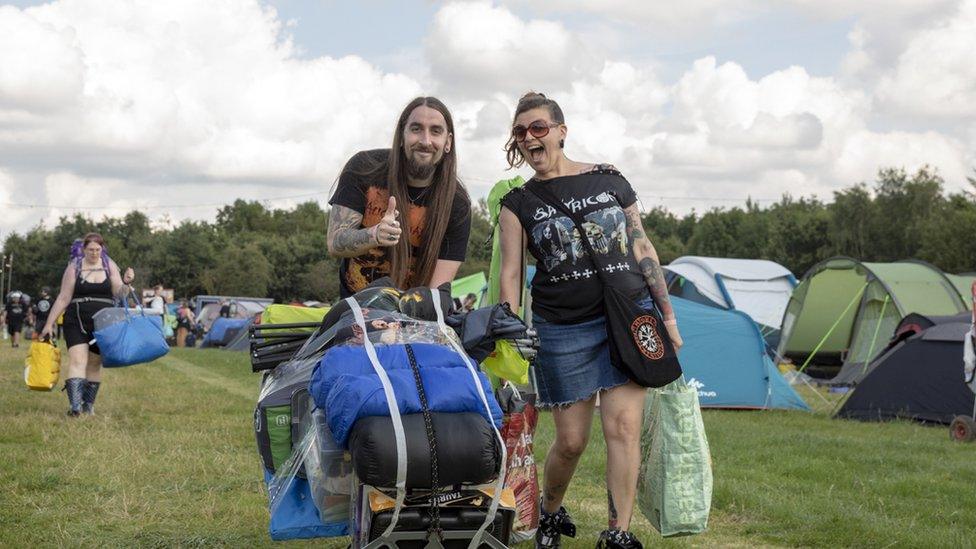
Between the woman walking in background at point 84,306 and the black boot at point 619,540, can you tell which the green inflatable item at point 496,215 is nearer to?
the black boot at point 619,540

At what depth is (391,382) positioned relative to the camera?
10.6 feet

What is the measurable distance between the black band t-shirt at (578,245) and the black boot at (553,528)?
3.06 ft

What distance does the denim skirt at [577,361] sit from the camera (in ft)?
15.3

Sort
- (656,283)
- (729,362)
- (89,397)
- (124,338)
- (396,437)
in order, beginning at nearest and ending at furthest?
1. (396,437)
2. (656,283)
3. (124,338)
4. (89,397)
5. (729,362)

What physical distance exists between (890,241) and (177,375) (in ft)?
146

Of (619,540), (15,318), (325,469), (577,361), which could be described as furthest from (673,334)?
(15,318)

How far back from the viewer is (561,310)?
4691 millimetres

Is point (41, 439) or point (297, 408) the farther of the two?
point (41, 439)

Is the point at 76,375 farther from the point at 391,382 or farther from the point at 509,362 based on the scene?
the point at 391,382

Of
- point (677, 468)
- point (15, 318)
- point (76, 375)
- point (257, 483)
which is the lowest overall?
point (15, 318)

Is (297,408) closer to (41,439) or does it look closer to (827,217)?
(41,439)

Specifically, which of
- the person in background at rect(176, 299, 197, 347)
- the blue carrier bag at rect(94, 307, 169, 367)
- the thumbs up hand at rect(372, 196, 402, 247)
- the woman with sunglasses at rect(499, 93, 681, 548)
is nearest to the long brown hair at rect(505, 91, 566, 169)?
the woman with sunglasses at rect(499, 93, 681, 548)

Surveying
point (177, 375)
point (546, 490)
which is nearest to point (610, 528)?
point (546, 490)

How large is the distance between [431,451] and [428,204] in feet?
5.03
